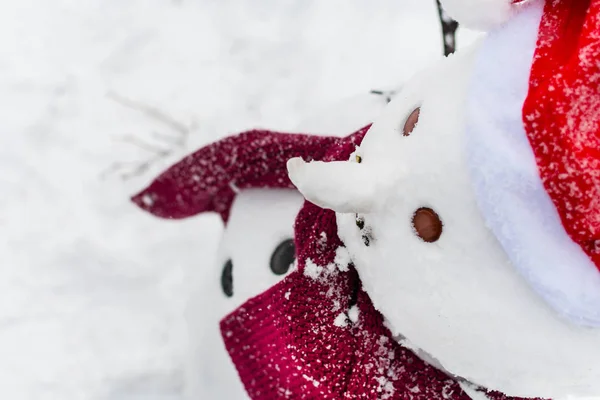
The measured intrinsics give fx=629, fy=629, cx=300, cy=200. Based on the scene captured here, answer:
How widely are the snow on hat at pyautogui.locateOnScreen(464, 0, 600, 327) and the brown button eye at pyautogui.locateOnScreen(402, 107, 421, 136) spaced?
51 millimetres

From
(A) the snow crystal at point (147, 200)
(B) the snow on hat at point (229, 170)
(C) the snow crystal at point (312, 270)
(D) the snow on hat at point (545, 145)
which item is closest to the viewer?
(D) the snow on hat at point (545, 145)

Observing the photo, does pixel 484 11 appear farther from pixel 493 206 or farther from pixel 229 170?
pixel 229 170

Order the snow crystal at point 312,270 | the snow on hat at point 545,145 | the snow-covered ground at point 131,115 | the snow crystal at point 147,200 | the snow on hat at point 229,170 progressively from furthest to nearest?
the snow-covered ground at point 131,115
the snow crystal at point 147,200
the snow on hat at point 229,170
the snow crystal at point 312,270
the snow on hat at point 545,145

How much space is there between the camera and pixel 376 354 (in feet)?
1.93

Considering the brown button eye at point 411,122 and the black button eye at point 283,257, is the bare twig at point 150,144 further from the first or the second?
the brown button eye at point 411,122

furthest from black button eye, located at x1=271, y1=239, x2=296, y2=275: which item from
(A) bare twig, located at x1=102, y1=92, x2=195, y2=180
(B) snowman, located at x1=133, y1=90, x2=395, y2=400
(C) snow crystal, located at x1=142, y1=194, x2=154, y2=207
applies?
(A) bare twig, located at x1=102, y1=92, x2=195, y2=180

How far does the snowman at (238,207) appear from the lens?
0.73 metres

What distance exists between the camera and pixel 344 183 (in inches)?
16.1

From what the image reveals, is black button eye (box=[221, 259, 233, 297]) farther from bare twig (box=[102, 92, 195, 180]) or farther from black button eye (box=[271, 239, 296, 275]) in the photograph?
bare twig (box=[102, 92, 195, 180])

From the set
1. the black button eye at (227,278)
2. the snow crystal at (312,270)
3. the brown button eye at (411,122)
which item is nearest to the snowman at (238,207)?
the black button eye at (227,278)

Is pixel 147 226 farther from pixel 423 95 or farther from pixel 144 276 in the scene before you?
pixel 423 95

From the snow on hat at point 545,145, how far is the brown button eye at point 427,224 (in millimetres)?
36

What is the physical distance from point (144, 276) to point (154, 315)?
0.07m

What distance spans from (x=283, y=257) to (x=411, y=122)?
1.08ft
